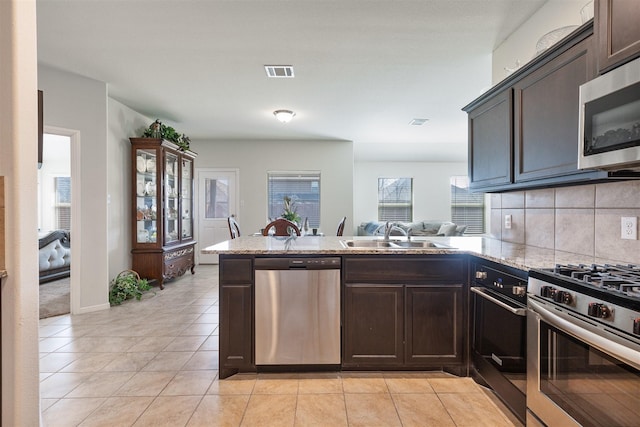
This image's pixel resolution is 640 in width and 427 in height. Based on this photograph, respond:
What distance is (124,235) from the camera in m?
4.66

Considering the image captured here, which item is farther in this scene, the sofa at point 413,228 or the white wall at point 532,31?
the sofa at point 413,228

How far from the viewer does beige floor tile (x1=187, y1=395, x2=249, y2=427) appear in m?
1.83

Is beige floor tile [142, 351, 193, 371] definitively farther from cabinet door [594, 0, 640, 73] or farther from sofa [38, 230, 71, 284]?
sofa [38, 230, 71, 284]

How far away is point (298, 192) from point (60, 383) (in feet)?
17.0

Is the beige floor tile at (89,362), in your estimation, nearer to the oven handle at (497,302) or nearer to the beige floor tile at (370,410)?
the beige floor tile at (370,410)

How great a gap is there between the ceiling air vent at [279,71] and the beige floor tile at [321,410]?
2.97 m

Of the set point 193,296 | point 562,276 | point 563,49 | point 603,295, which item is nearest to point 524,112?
point 563,49

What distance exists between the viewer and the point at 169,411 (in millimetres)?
1944

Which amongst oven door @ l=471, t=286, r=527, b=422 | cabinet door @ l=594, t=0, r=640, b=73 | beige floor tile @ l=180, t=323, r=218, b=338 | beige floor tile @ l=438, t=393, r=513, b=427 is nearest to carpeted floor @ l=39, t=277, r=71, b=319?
beige floor tile @ l=180, t=323, r=218, b=338

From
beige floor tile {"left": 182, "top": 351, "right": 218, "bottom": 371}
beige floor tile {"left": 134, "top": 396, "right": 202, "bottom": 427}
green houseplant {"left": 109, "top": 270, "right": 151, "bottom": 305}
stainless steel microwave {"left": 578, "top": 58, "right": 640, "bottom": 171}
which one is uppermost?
stainless steel microwave {"left": 578, "top": 58, "right": 640, "bottom": 171}

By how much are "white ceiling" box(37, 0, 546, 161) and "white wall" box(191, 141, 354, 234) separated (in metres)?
1.58

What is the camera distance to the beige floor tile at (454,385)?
84.6 inches

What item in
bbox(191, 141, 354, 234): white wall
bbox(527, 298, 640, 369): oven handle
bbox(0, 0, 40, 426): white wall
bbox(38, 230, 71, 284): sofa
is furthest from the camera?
bbox(191, 141, 354, 234): white wall

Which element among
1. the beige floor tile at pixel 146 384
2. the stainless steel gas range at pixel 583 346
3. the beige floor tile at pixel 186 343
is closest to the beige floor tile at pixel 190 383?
the beige floor tile at pixel 146 384
